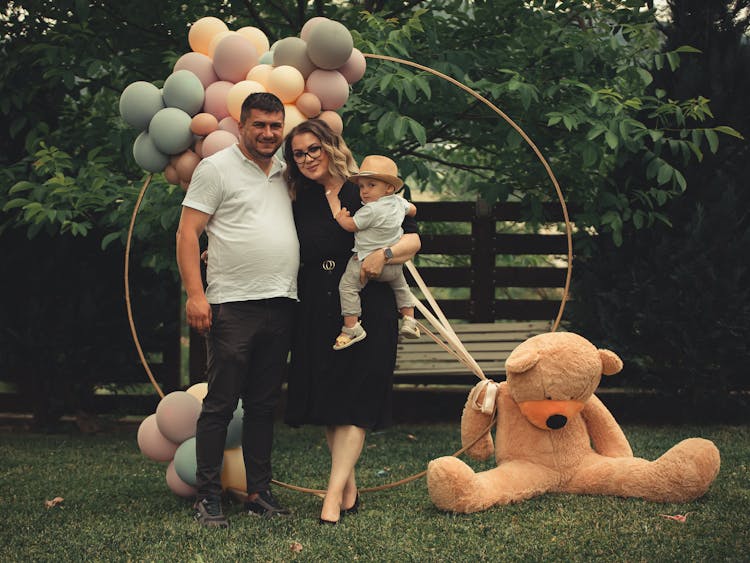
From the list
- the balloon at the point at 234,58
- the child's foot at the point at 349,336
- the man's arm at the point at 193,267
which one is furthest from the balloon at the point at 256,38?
→ the child's foot at the point at 349,336

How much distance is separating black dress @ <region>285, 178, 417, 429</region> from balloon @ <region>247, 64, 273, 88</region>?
496 mm

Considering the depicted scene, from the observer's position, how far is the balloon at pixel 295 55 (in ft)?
14.0

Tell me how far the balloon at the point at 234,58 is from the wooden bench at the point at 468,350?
3332 millimetres

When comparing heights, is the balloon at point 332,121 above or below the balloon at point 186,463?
above

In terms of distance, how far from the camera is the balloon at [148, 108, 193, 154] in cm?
423

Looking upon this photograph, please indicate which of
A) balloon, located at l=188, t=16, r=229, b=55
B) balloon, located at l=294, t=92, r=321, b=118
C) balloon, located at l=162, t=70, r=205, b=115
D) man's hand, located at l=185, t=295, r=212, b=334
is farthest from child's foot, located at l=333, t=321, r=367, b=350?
balloon, located at l=188, t=16, r=229, b=55

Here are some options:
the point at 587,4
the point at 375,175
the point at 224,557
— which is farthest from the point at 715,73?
the point at 224,557

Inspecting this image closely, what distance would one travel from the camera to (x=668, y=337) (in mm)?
6449

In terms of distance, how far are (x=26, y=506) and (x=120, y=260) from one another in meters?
2.71

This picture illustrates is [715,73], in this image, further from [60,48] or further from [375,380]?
[60,48]

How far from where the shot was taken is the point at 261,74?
430 centimetres

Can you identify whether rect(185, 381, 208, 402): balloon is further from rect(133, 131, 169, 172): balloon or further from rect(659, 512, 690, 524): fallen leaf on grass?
rect(659, 512, 690, 524): fallen leaf on grass

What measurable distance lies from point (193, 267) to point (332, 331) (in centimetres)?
64

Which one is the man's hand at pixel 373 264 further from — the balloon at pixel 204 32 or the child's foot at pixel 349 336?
the balloon at pixel 204 32
